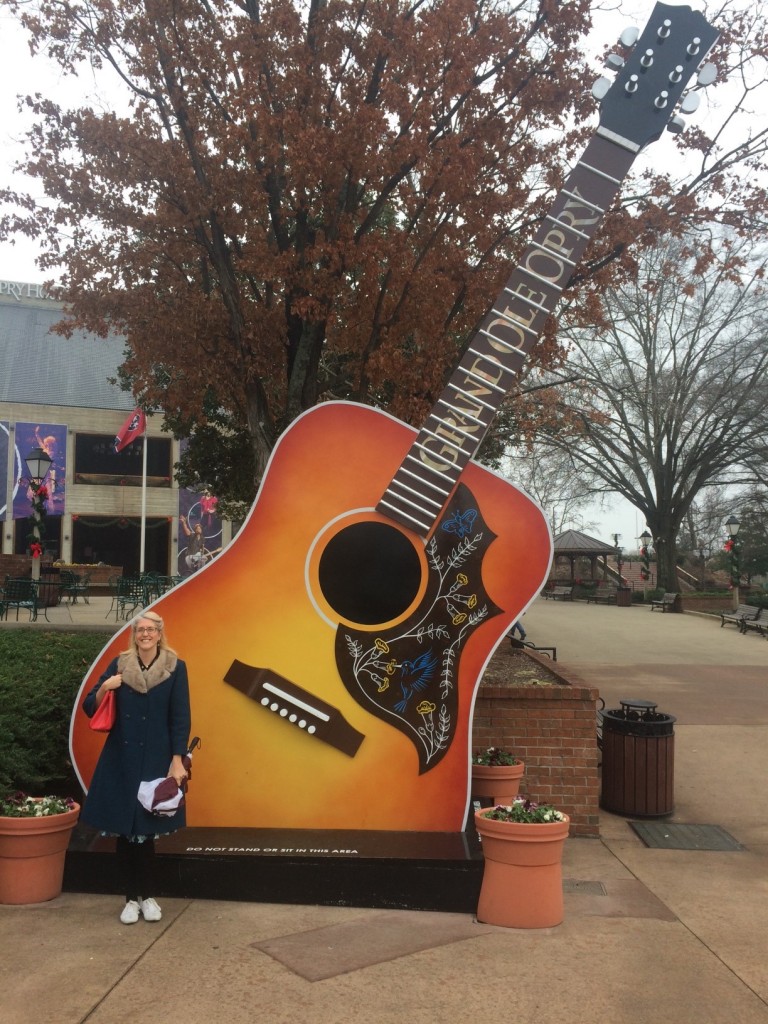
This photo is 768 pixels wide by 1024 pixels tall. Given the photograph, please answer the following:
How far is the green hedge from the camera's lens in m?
5.11

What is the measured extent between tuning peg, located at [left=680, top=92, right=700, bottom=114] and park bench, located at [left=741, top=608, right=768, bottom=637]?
63.0 feet

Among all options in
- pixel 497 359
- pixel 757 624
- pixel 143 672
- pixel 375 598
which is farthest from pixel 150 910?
pixel 757 624

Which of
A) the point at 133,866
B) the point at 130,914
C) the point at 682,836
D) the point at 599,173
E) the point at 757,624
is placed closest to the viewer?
the point at 130,914

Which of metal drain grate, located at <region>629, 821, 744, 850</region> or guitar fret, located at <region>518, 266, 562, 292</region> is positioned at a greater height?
guitar fret, located at <region>518, 266, 562, 292</region>

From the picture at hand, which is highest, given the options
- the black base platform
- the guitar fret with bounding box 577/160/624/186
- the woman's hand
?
the guitar fret with bounding box 577/160/624/186

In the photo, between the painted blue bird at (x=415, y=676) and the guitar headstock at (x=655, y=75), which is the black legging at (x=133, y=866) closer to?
the painted blue bird at (x=415, y=676)

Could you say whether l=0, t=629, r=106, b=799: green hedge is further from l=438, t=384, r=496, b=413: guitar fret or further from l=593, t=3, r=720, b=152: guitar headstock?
l=593, t=3, r=720, b=152: guitar headstock

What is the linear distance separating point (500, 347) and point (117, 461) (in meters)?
36.2

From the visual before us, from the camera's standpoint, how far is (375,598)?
17.9 ft

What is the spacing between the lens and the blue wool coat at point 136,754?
441 cm

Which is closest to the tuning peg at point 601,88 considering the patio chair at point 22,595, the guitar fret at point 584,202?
the guitar fret at point 584,202

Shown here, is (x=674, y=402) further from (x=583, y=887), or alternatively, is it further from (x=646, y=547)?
(x=583, y=887)

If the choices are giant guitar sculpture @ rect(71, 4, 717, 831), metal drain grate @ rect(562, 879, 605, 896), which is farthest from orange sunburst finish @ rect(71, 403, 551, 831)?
metal drain grate @ rect(562, 879, 605, 896)

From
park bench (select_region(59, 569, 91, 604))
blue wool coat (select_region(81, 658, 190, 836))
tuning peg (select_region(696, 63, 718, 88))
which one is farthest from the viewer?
park bench (select_region(59, 569, 91, 604))
